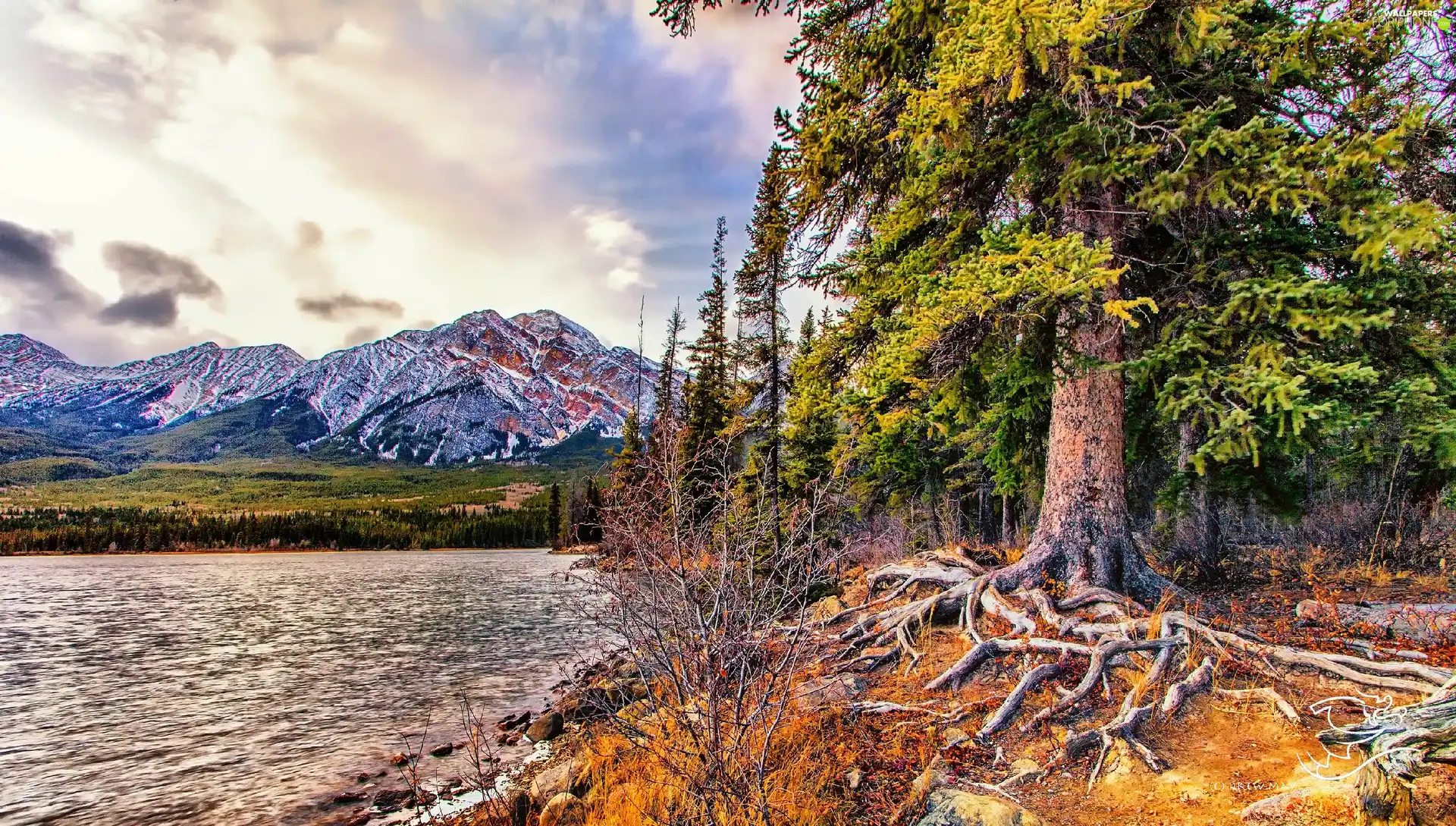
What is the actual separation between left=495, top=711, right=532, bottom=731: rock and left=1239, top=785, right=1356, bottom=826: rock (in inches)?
443

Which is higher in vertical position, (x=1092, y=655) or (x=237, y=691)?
(x=1092, y=655)

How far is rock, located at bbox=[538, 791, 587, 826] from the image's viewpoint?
5887 mm

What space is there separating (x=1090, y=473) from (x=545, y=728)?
975 cm

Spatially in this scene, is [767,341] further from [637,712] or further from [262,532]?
[262,532]

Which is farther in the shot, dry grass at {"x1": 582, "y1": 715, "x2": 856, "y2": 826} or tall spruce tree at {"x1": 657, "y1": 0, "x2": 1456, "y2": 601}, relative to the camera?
tall spruce tree at {"x1": 657, "y1": 0, "x2": 1456, "y2": 601}

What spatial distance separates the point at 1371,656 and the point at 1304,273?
3.98 m

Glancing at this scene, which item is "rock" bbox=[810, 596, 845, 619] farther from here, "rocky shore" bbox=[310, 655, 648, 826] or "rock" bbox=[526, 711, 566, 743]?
"rock" bbox=[526, 711, 566, 743]

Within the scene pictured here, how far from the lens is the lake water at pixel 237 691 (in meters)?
9.51

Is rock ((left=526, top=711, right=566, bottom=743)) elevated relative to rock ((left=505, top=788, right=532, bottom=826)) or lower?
lower

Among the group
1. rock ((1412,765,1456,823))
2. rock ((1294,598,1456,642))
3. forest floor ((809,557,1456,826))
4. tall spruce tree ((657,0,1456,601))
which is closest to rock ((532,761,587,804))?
forest floor ((809,557,1456,826))

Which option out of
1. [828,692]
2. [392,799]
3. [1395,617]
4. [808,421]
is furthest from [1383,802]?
[392,799]

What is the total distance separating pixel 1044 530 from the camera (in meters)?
8.22

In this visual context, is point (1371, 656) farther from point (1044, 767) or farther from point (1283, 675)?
point (1044, 767)

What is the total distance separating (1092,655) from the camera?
593cm
